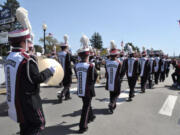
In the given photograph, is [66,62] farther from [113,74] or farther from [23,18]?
[23,18]

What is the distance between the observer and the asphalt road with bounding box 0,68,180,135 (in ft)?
12.7

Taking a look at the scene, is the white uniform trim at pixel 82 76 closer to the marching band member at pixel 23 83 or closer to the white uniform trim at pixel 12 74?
the marching band member at pixel 23 83

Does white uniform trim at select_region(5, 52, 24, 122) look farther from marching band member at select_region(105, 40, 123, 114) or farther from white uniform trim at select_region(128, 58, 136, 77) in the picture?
white uniform trim at select_region(128, 58, 136, 77)

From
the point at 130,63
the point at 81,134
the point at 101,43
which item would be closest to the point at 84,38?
the point at 81,134

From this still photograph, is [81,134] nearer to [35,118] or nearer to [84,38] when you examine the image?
[35,118]

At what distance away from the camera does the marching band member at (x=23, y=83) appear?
219 cm

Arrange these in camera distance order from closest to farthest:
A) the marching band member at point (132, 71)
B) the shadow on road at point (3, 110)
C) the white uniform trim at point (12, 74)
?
the white uniform trim at point (12, 74) < the shadow on road at point (3, 110) < the marching band member at point (132, 71)

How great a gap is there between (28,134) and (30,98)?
1.91ft

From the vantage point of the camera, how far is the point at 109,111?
16.4 ft

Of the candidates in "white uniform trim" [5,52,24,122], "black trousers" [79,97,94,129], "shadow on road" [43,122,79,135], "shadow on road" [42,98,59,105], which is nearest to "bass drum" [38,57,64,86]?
"white uniform trim" [5,52,24,122]

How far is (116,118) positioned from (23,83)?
3278 mm

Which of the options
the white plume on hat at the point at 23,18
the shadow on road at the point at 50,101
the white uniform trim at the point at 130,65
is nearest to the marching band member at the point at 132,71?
the white uniform trim at the point at 130,65

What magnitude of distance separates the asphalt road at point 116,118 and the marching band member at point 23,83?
5.39ft

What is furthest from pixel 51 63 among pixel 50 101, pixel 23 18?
pixel 50 101
